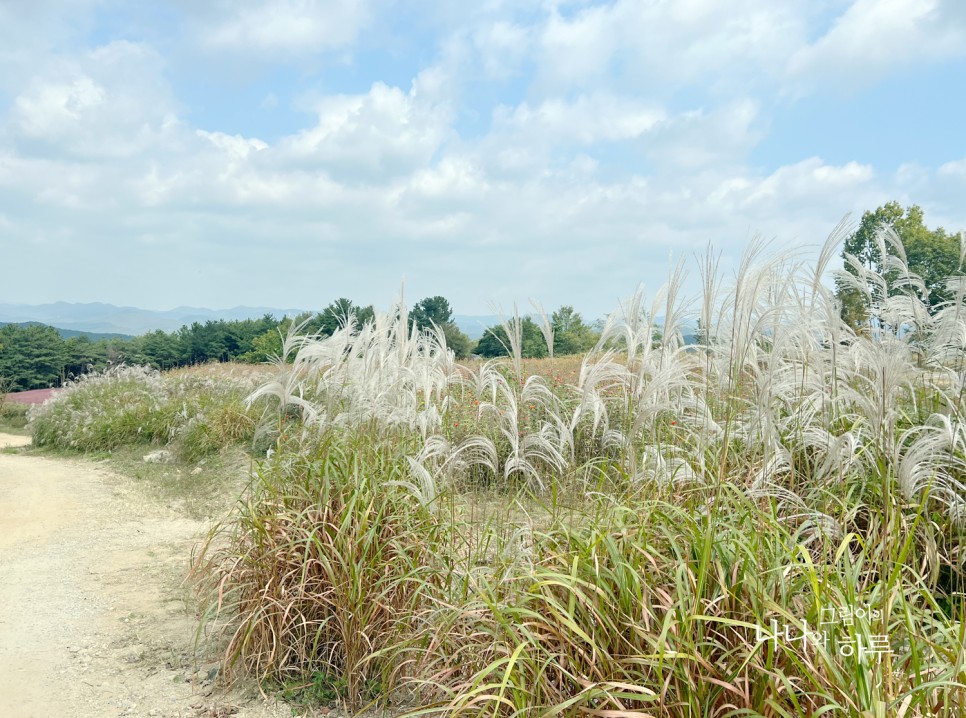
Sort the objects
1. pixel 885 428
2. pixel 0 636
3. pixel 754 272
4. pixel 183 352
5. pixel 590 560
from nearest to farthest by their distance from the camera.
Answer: pixel 590 560
pixel 754 272
pixel 885 428
pixel 0 636
pixel 183 352

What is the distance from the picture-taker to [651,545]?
2.60 meters

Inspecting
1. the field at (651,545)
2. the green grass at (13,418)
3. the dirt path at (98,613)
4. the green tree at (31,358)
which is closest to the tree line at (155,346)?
the green tree at (31,358)

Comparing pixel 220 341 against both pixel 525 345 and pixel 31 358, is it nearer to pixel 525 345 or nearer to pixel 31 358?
pixel 31 358

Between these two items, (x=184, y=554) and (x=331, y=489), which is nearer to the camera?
(x=331, y=489)

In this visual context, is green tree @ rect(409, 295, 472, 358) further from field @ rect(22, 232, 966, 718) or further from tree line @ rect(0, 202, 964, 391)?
field @ rect(22, 232, 966, 718)

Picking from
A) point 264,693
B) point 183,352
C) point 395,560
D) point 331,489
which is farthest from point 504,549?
point 183,352

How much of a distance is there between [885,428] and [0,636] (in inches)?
205

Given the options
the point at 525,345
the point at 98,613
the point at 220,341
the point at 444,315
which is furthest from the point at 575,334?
the point at 98,613

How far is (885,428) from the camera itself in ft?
10.9

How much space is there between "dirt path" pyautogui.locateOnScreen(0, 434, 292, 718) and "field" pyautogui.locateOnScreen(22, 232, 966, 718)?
0.91 ft

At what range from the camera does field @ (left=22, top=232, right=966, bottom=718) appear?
212cm

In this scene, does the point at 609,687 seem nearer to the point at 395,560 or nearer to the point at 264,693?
the point at 395,560

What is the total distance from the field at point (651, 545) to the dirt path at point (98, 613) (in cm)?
28

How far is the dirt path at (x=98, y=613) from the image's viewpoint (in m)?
3.35
